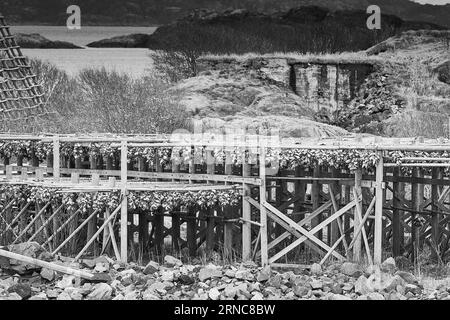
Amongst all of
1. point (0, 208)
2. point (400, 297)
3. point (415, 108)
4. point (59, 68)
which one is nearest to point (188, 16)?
point (59, 68)

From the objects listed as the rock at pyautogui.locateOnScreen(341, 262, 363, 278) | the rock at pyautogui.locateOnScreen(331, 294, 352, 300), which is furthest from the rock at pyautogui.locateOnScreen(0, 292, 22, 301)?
the rock at pyautogui.locateOnScreen(341, 262, 363, 278)

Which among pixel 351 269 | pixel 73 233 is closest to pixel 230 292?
pixel 351 269

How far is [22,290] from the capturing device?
106 ft

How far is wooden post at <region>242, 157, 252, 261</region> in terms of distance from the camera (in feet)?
119

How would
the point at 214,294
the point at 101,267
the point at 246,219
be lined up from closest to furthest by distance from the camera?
the point at 214,294 < the point at 101,267 < the point at 246,219

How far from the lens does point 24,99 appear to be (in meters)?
59.3

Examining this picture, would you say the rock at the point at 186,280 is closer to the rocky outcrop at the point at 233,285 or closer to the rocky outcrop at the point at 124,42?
the rocky outcrop at the point at 233,285

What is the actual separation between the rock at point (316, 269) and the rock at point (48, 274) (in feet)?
22.6

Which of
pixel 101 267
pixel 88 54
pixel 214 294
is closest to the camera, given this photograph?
pixel 214 294

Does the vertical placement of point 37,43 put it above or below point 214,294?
above

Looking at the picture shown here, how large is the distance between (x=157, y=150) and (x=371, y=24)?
5473 cm

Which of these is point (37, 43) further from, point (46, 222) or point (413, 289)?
point (413, 289)

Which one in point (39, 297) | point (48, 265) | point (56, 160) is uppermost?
point (56, 160)

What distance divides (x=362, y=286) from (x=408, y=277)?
1.67 meters
